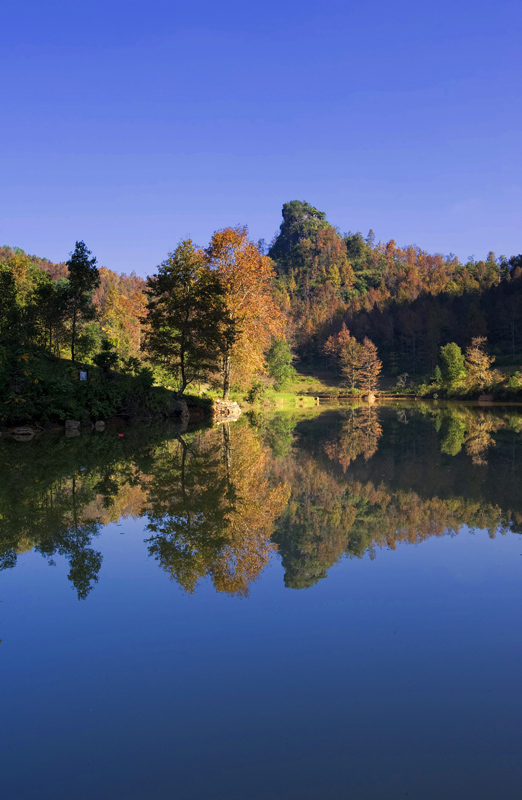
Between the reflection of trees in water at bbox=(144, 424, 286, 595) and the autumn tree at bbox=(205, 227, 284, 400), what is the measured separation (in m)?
14.8

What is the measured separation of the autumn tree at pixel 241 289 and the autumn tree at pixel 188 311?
0.51 meters

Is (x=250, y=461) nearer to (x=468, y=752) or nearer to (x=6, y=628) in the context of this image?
(x=6, y=628)

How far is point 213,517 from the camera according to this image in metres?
6.66

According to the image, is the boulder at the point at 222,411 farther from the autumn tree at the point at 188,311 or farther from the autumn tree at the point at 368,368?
the autumn tree at the point at 368,368

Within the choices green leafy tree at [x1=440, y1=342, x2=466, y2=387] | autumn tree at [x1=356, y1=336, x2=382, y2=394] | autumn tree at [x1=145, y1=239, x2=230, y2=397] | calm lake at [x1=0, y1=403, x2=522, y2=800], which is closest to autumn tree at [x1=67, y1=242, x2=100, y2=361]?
autumn tree at [x1=145, y1=239, x2=230, y2=397]

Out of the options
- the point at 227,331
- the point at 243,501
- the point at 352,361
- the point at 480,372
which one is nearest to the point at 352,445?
the point at 243,501

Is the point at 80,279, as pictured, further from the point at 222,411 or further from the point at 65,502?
the point at 65,502

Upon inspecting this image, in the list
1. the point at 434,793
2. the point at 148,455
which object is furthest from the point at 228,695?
the point at 148,455

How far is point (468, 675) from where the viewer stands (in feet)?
10.3

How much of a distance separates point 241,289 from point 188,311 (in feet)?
11.0

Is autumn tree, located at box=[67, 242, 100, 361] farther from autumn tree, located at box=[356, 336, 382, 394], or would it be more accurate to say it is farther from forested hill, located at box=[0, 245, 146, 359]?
autumn tree, located at box=[356, 336, 382, 394]

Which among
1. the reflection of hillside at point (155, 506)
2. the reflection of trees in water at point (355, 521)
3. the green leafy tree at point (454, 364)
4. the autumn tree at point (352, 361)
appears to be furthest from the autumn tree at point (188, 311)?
the autumn tree at point (352, 361)

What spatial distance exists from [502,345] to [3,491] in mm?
74411

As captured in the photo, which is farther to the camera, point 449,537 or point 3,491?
point 3,491
